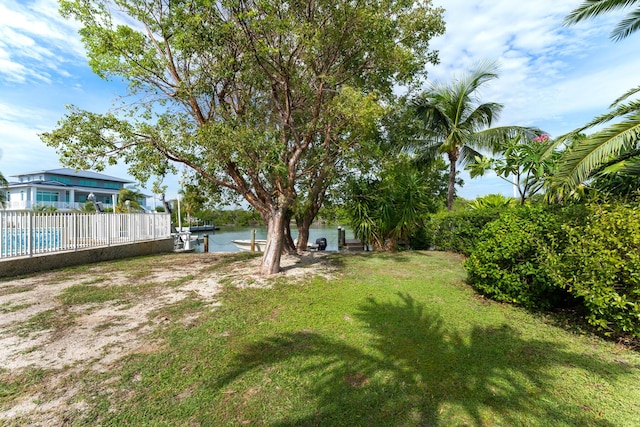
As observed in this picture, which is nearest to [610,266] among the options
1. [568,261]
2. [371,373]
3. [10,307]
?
[568,261]

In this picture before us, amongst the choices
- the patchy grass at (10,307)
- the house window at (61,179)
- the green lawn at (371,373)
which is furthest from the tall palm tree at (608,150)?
the house window at (61,179)

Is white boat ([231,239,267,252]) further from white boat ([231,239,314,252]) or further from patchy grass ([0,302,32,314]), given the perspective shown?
patchy grass ([0,302,32,314])

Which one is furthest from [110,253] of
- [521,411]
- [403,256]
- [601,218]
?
[601,218]

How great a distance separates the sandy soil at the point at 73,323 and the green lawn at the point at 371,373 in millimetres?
244

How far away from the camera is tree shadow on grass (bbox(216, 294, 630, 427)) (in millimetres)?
2385

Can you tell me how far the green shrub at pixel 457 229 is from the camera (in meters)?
8.17

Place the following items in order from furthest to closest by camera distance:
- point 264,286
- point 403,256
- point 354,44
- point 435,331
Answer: point 403,256 < point 354,44 < point 264,286 < point 435,331

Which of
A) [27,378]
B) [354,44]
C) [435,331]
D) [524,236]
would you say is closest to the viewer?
[27,378]

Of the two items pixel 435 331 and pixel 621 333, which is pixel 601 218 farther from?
pixel 435 331

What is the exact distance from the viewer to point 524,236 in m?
4.63

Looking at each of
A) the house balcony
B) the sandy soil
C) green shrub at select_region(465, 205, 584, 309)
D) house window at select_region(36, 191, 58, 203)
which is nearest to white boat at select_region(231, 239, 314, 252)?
the sandy soil

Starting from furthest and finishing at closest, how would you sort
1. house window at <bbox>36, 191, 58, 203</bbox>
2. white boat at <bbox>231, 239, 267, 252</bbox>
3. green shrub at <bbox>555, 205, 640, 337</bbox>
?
house window at <bbox>36, 191, 58, 203</bbox> < white boat at <bbox>231, 239, 267, 252</bbox> < green shrub at <bbox>555, 205, 640, 337</bbox>

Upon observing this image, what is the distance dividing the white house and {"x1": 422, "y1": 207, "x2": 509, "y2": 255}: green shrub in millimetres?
27459

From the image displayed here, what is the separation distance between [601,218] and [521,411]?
8.89 feet
